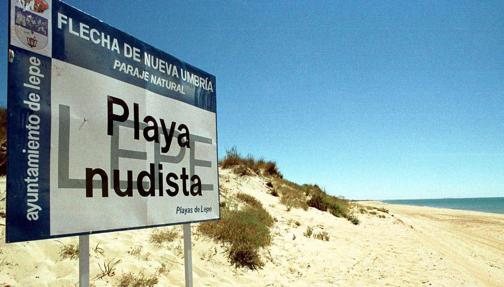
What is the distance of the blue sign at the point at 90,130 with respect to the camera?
2459 millimetres

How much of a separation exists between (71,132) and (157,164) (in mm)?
989

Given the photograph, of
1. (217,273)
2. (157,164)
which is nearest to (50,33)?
(157,164)

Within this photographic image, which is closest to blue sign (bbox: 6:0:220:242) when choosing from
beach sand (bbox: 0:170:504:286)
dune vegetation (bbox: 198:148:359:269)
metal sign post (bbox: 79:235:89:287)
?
metal sign post (bbox: 79:235:89:287)

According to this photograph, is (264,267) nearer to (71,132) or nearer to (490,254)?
(71,132)

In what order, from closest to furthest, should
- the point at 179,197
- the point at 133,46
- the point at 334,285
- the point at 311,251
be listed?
the point at 133,46, the point at 179,197, the point at 334,285, the point at 311,251

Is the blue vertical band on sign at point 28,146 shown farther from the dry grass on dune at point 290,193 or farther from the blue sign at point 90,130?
the dry grass on dune at point 290,193

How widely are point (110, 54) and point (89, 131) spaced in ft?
2.50

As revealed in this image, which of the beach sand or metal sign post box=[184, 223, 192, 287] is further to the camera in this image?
the beach sand

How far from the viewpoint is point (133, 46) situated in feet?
11.4

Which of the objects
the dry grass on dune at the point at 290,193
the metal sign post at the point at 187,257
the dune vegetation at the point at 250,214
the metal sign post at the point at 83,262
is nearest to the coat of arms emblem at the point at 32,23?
the metal sign post at the point at 83,262

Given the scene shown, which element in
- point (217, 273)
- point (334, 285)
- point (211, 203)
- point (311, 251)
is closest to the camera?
point (211, 203)

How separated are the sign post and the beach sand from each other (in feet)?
6.10

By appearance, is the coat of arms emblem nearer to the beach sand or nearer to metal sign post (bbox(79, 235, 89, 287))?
metal sign post (bbox(79, 235, 89, 287))

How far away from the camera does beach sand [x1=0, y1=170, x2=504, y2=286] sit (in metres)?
5.01
